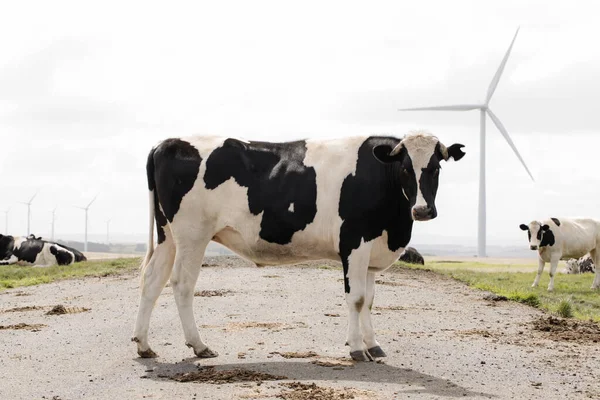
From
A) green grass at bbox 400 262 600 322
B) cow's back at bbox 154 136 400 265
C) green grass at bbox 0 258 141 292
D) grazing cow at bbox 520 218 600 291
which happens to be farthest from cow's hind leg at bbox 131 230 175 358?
grazing cow at bbox 520 218 600 291

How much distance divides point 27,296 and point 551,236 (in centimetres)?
1670

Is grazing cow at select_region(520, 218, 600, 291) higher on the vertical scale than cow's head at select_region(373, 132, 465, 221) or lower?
lower

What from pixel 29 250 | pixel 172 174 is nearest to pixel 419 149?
pixel 172 174

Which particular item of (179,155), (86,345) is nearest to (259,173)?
(179,155)

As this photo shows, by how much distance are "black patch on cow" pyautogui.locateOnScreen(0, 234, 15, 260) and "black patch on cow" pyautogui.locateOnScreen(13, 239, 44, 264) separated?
0.48m

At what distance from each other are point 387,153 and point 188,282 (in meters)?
3.11

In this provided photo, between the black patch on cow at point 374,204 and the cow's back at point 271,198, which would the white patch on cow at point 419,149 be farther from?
the cow's back at point 271,198

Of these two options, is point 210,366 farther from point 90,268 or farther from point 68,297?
point 90,268

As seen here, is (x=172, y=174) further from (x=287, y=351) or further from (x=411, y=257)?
(x=411, y=257)

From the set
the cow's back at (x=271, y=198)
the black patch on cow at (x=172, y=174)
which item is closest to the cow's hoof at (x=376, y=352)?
the cow's back at (x=271, y=198)

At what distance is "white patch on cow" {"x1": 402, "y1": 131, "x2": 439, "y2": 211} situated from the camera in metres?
9.70

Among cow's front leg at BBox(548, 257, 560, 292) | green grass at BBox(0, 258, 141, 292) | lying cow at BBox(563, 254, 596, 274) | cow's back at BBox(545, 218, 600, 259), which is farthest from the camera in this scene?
lying cow at BBox(563, 254, 596, 274)

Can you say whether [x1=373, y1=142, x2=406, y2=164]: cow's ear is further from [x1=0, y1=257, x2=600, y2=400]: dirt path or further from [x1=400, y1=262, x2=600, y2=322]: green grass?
[x1=400, y1=262, x2=600, y2=322]: green grass

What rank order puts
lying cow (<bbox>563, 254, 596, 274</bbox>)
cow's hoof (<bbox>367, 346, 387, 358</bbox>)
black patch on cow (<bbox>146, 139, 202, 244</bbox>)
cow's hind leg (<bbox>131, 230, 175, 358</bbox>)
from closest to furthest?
cow's hoof (<bbox>367, 346, 387, 358</bbox>) < cow's hind leg (<bbox>131, 230, 175, 358</bbox>) < black patch on cow (<bbox>146, 139, 202, 244</bbox>) < lying cow (<bbox>563, 254, 596, 274</bbox>)
